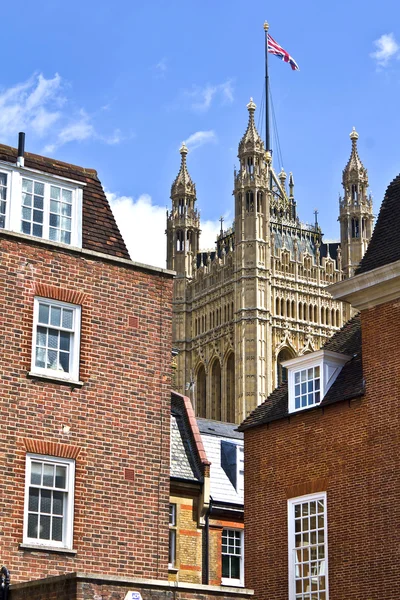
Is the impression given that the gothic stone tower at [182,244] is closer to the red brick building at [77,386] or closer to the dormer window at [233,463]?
the dormer window at [233,463]

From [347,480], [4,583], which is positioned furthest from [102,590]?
[347,480]

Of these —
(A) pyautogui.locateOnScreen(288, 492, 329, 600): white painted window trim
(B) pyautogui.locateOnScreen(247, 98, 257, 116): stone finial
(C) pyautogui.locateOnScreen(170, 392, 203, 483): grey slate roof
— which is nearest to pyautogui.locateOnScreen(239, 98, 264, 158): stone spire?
(B) pyautogui.locateOnScreen(247, 98, 257, 116): stone finial

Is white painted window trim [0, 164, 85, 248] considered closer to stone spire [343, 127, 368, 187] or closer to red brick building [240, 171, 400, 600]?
red brick building [240, 171, 400, 600]

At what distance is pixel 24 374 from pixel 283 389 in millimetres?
9042

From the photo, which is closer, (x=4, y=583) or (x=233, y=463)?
(x=4, y=583)

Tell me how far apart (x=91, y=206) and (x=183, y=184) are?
91643mm

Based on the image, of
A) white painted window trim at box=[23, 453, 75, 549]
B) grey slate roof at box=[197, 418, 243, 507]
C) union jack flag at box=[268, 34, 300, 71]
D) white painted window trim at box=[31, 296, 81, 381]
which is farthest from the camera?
union jack flag at box=[268, 34, 300, 71]

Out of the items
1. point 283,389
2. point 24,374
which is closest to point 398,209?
point 283,389

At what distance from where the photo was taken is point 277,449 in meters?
26.5

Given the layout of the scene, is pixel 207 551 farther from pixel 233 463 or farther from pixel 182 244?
pixel 182 244

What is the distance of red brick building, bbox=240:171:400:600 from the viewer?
2366 centimetres

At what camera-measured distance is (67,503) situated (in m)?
20.1

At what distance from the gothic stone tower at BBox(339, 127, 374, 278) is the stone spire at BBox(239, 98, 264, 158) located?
8549 millimetres

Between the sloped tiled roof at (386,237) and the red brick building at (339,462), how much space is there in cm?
3
